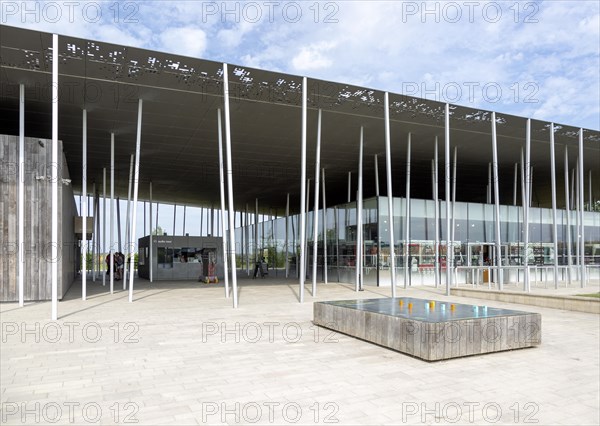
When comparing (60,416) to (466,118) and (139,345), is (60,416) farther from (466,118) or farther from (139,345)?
(466,118)

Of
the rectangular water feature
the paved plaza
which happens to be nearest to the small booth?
the paved plaza

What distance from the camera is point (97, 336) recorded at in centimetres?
891

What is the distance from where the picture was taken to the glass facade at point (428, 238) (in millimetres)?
22875

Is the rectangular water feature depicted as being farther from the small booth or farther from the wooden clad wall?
the small booth

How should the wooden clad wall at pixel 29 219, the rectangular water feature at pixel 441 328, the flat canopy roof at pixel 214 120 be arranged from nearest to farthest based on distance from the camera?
the rectangular water feature at pixel 441 328 → the flat canopy roof at pixel 214 120 → the wooden clad wall at pixel 29 219

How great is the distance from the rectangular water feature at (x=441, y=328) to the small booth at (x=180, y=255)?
20.0 m

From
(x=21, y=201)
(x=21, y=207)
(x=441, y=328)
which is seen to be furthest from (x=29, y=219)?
(x=441, y=328)

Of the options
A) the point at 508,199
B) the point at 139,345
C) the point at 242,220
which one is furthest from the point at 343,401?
the point at 242,220

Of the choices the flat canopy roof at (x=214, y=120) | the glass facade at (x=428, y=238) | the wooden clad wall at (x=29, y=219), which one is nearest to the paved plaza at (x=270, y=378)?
the wooden clad wall at (x=29, y=219)

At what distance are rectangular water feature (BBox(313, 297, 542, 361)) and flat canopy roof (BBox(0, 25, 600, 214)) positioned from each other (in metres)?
8.23

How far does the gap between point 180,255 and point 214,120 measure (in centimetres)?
1306

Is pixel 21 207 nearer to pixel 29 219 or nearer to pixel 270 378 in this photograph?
pixel 29 219

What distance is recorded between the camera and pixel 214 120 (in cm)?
1725

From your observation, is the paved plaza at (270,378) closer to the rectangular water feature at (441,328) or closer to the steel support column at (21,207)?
the rectangular water feature at (441,328)
